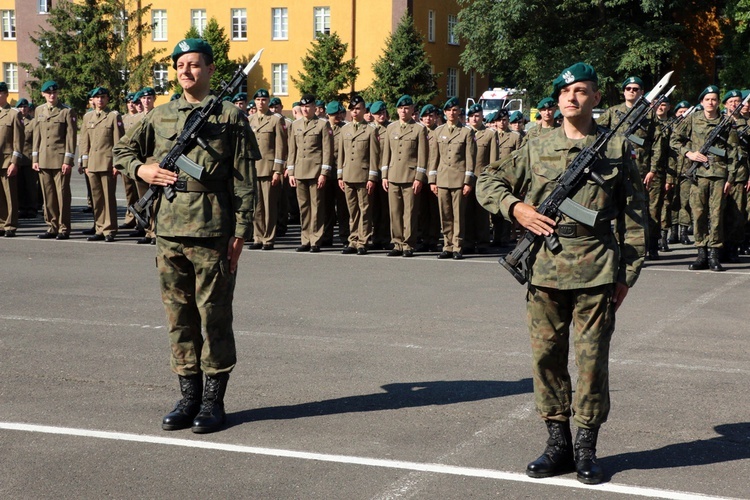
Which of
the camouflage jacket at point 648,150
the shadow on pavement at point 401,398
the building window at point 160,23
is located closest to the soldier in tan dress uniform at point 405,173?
the camouflage jacket at point 648,150

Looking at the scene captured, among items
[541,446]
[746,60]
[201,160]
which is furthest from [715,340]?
[746,60]

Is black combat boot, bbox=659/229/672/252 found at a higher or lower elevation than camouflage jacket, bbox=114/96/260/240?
lower

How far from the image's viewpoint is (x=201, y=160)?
6137 millimetres

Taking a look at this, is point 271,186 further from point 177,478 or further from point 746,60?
point 746,60

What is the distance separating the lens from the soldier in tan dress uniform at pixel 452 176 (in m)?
14.9

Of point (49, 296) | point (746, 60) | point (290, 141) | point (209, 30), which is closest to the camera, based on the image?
point (49, 296)

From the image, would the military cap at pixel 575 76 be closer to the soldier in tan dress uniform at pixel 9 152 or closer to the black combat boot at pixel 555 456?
the black combat boot at pixel 555 456

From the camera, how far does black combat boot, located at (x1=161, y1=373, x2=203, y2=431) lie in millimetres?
6168

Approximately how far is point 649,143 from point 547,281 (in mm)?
8980

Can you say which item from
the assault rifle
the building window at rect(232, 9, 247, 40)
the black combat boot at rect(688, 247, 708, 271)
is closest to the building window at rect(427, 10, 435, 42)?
the building window at rect(232, 9, 247, 40)

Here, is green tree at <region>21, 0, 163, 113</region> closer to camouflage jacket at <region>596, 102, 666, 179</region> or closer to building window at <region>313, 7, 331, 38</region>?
building window at <region>313, 7, 331, 38</region>

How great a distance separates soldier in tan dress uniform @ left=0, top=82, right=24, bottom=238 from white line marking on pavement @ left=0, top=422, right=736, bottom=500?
11305mm

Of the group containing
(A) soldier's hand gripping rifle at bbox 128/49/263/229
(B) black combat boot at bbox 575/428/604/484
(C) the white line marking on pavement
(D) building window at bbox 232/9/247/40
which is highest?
(D) building window at bbox 232/9/247/40

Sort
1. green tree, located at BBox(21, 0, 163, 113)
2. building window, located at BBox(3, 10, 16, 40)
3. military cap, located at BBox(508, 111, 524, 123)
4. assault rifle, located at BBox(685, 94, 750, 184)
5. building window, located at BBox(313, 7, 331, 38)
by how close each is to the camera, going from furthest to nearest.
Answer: building window, located at BBox(3, 10, 16, 40) → building window, located at BBox(313, 7, 331, 38) → green tree, located at BBox(21, 0, 163, 113) → military cap, located at BBox(508, 111, 524, 123) → assault rifle, located at BBox(685, 94, 750, 184)
